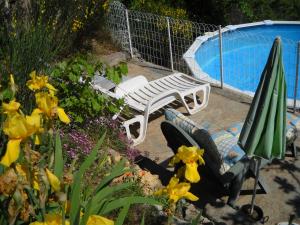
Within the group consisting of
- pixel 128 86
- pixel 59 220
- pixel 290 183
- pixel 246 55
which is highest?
pixel 59 220

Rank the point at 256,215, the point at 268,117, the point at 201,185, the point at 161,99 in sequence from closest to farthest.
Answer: the point at 268,117
the point at 256,215
the point at 201,185
the point at 161,99

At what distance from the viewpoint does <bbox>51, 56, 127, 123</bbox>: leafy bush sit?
463cm

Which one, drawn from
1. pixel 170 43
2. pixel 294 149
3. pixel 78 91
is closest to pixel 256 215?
pixel 294 149

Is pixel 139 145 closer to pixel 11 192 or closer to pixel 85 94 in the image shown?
pixel 85 94

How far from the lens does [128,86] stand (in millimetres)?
6199

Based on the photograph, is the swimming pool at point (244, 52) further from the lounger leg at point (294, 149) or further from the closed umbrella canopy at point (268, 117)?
the closed umbrella canopy at point (268, 117)

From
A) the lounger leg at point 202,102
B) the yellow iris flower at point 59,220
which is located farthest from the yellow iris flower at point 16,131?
the lounger leg at point 202,102

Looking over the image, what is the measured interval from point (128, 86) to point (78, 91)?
1512 mm

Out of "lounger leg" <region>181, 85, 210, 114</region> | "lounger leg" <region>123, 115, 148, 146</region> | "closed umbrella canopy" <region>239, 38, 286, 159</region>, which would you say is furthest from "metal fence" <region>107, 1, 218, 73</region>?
"closed umbrella canopy" <region>239, 38, 286, 159</region>

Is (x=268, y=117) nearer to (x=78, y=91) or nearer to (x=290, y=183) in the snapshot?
(x=290, y=183)

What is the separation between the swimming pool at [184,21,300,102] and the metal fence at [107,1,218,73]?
0.36m

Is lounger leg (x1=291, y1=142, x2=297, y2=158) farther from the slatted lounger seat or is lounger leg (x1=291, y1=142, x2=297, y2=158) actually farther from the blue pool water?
the blue pool water

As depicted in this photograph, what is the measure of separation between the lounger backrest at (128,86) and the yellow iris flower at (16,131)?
14.0 ft

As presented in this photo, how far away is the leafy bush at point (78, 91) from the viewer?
463 centimetres
